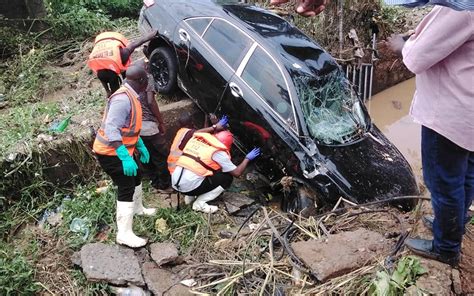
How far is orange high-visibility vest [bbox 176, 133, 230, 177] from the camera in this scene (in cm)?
489

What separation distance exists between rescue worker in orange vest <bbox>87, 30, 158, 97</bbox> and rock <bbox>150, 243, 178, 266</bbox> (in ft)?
7.05

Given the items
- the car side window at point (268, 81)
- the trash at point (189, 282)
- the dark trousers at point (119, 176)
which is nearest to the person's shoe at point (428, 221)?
the trash at point (189, 282)

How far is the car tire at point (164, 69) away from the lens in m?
6.09

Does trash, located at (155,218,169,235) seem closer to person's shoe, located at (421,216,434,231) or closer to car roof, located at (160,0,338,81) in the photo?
car roof, located at (160,0,338,81)

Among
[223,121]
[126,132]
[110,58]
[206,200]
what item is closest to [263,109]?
[223,121]

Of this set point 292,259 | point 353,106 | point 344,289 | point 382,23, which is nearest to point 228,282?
point 292,259

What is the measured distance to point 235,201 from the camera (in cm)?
527

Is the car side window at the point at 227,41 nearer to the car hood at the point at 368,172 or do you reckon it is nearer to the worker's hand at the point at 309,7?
the car hood at the point at 368,172

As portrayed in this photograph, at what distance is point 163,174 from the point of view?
5.50m

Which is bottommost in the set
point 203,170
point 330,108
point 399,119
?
point 399,119

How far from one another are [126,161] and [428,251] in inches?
101

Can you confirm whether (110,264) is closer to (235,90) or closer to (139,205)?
(139,205)

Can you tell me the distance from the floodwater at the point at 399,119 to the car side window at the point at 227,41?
3906 mm

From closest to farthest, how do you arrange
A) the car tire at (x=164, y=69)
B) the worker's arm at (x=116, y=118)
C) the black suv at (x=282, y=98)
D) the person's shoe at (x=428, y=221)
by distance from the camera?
the person's shoe at (x=428, y=221)
the worker's arm at (x=116, y=118)
the black suv at (x=282, y=98)
the car tire at (x=164, y=69)
